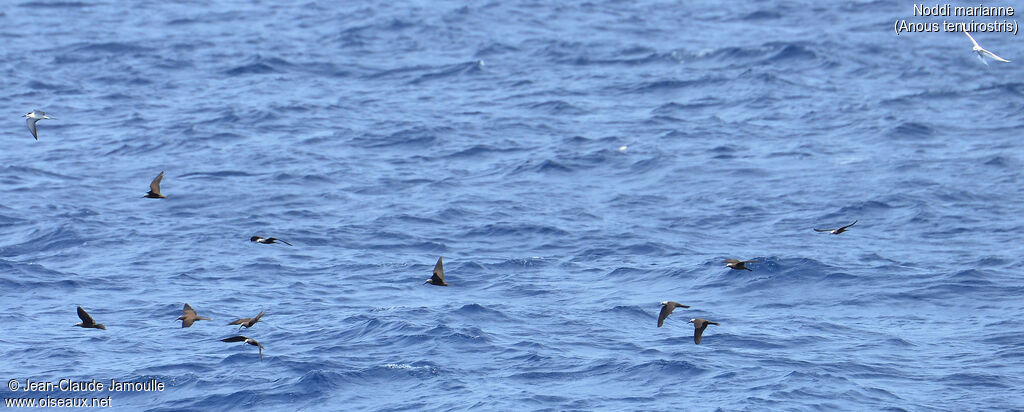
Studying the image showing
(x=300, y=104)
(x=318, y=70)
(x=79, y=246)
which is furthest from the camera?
(x=318, y=70)

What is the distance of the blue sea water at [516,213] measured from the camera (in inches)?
1051

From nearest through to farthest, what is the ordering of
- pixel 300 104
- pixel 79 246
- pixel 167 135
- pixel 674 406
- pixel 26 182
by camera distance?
pixel 674 406 < pixel 79 246 < pixel 26 182 < pixel 167 135 < pixel 300 104

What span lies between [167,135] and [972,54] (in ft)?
105

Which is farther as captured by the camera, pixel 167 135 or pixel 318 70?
pixel 318 70

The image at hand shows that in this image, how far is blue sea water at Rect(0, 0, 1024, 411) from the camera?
87.6ft

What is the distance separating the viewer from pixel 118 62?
53.0 metres

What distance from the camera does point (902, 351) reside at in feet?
91.0

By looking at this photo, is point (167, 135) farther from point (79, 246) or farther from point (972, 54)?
point (972, 54)

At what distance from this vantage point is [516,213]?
1443 inches

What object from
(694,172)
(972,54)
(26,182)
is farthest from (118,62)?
(972,54)

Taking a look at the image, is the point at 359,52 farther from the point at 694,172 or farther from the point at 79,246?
the point at 79,246

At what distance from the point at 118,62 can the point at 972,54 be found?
34.0 metres

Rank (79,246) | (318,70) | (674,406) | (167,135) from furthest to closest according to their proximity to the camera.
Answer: (318,70) → (167,135) → (79,246) → (674,406)

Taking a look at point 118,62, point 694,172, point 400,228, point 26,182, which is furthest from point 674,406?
point 118,62
